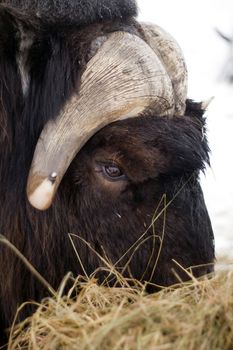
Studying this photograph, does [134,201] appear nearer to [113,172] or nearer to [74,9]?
[113,172]

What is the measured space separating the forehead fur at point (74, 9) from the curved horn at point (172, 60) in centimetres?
15

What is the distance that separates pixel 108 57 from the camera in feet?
8.94

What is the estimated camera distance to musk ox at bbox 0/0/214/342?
270cm

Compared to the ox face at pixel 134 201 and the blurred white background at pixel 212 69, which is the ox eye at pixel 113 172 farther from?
the blurred white background at pixel 212 69

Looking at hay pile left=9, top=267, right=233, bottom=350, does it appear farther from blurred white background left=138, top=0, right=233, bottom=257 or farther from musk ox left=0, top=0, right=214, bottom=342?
blurred white background left=138, top=0, right=233, bottom=257

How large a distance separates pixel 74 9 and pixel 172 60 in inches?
19.7

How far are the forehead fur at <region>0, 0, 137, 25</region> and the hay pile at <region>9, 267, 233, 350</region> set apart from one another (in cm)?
103

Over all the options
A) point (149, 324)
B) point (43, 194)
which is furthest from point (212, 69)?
point (149, 324)

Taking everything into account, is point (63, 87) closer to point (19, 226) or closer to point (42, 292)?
point (19, 226)

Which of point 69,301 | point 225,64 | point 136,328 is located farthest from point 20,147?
point 225,64

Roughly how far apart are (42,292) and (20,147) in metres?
0.58

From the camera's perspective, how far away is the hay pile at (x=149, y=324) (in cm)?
189

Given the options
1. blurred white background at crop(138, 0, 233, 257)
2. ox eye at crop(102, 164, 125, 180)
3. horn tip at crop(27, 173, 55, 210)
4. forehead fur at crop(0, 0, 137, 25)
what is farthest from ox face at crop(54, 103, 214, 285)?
blurred white background at crop(138, 0, 233, 257)

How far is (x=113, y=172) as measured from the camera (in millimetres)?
2781
